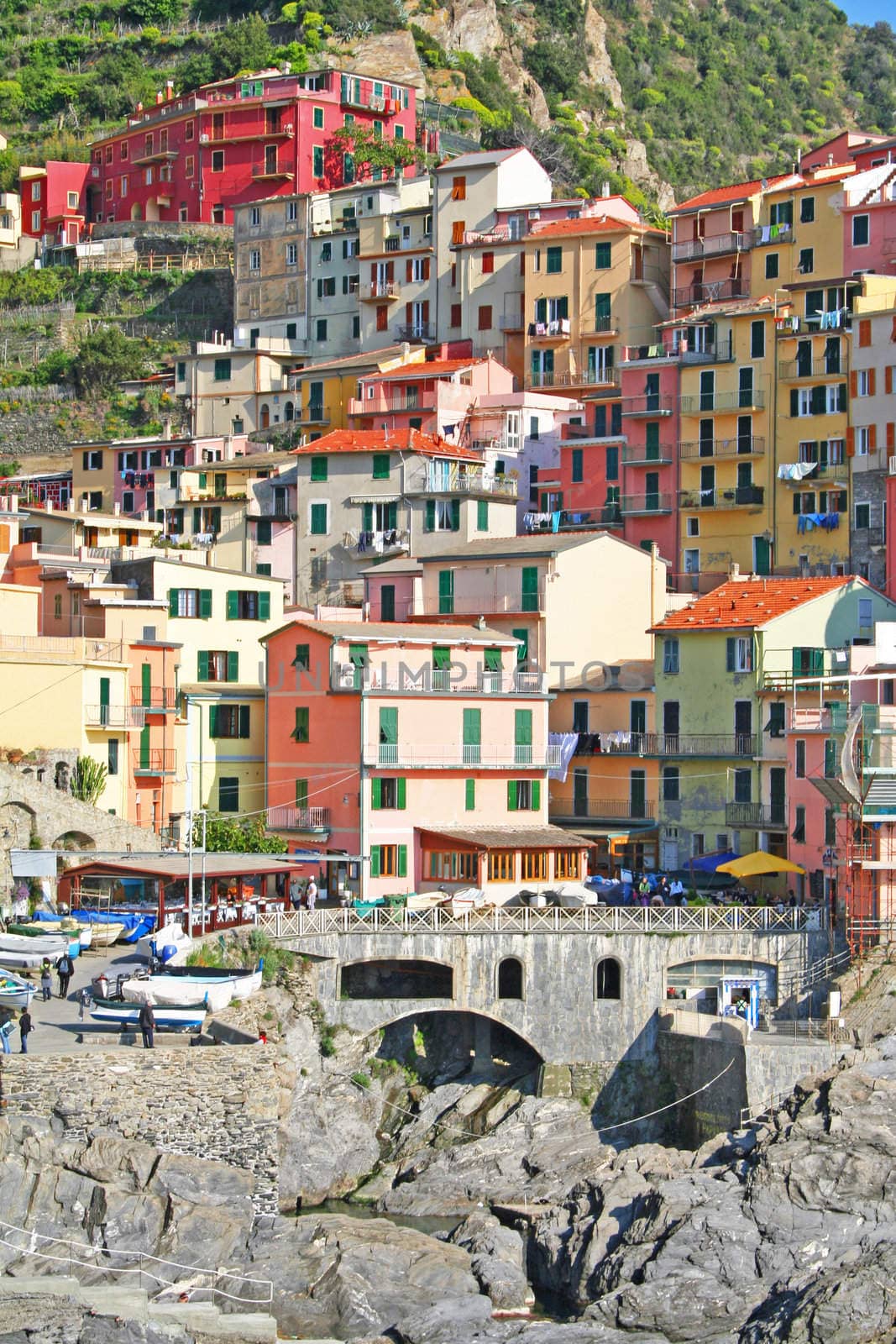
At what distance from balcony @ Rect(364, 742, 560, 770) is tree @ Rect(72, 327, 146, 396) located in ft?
164

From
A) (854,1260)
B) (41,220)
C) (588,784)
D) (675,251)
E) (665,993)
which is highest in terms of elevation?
(41,220)

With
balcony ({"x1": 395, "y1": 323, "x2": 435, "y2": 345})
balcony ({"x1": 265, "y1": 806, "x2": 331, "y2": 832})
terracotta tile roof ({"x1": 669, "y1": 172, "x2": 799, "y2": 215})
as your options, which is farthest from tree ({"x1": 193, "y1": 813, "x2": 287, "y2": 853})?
balcony ({"x1": 395, "y1": 323, "x2": 435, "y2": 345})

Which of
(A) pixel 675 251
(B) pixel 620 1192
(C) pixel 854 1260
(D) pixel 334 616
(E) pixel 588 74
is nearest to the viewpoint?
(C) pixel 854 1260

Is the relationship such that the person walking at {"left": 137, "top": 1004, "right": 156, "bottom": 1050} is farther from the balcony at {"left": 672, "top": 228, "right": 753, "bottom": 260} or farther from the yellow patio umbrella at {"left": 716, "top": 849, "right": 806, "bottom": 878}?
the balcony at {"left": 672, "top": 228, "right": 753, "bottom": 260}

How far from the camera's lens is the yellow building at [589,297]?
309ft

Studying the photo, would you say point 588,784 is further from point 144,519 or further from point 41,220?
point 41,220

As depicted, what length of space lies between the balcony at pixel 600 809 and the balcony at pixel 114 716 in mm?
12430

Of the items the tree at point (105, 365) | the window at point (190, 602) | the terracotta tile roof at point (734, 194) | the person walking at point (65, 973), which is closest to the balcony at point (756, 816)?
the window at point (190, 602)

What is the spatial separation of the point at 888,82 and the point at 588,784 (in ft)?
365

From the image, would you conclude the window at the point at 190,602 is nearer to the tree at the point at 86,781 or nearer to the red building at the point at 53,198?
the tree at the point at 86,781

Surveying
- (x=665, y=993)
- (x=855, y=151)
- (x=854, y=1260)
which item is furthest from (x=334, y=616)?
(x=854, y=1260)

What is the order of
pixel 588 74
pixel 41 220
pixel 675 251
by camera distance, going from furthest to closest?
pixel 588 74 → pixel 41 220 → pixel 675 251

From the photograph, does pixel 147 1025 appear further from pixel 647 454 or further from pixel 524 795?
pixel 647 454

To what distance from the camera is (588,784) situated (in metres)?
72.0
